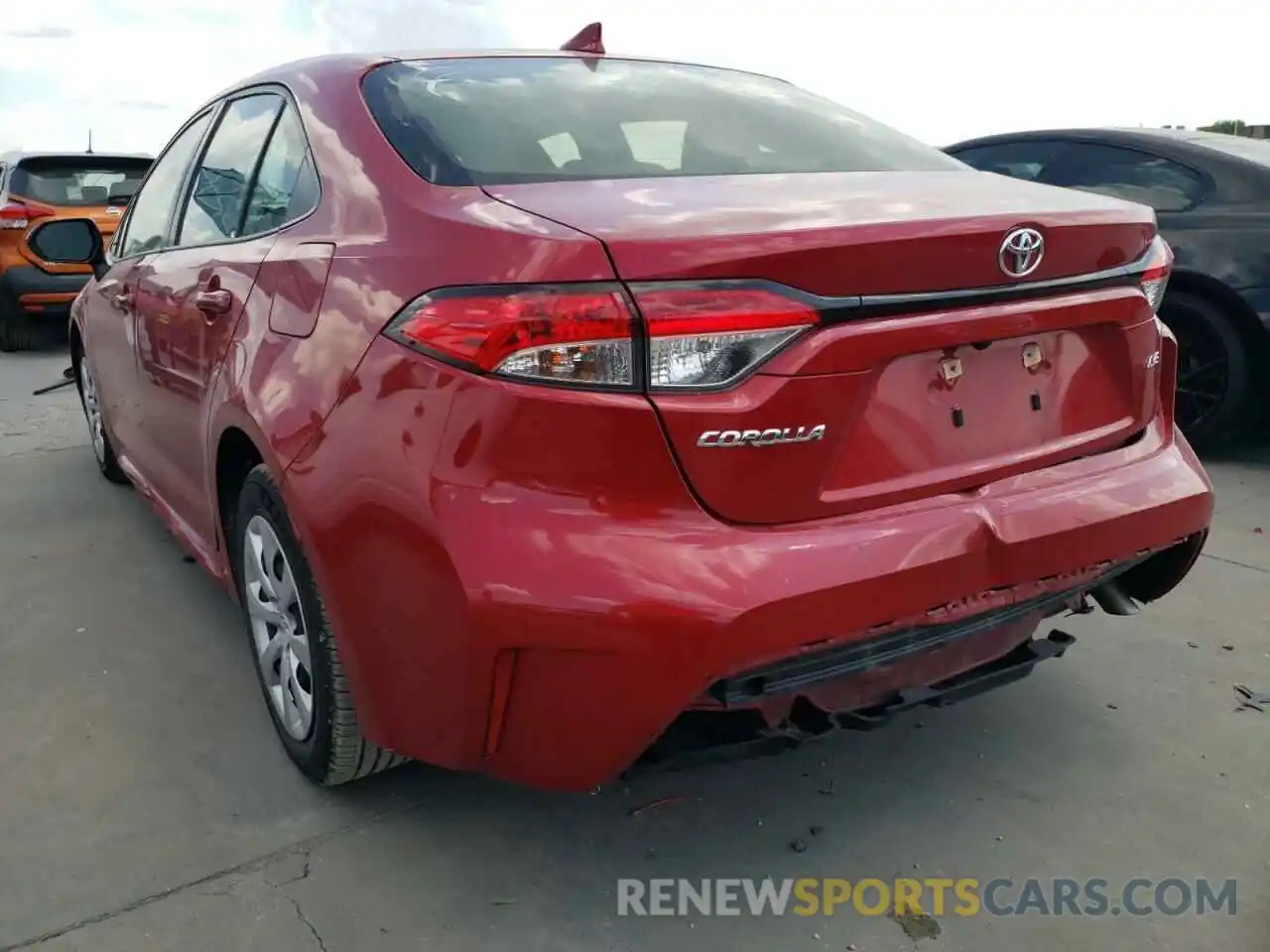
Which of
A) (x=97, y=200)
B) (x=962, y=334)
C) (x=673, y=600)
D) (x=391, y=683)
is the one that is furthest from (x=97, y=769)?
(x=97, y=200)

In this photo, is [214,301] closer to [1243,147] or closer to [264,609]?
[264,609]

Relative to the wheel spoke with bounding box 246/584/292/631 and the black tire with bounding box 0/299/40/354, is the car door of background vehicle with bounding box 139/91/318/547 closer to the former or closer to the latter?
the wheel spoke with bounding box 246/584/292/631

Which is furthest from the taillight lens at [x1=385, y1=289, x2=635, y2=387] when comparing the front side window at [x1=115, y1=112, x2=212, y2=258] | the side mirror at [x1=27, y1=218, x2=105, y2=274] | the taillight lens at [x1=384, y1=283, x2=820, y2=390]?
the side mirror at [x1=27, y1=218, x2=105, y2=274]

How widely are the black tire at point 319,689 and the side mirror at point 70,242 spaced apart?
1.93m

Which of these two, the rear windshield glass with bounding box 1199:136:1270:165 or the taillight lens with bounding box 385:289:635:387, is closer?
the taillight lens with bounding box 385:289:635:387

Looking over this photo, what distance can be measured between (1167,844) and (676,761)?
106 centimetres

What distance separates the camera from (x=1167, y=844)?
7.23 feet

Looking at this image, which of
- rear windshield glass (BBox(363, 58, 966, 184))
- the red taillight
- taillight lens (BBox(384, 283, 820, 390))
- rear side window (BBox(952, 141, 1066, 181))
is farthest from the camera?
the red taillight

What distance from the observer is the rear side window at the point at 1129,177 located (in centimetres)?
481

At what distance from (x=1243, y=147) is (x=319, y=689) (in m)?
4.71

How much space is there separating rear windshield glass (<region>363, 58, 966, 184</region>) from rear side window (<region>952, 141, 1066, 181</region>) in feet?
9.78

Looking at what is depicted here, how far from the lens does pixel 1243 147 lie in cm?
494

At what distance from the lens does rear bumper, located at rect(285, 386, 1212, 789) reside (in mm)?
1695

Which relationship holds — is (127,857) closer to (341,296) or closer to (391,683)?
(391,683)
